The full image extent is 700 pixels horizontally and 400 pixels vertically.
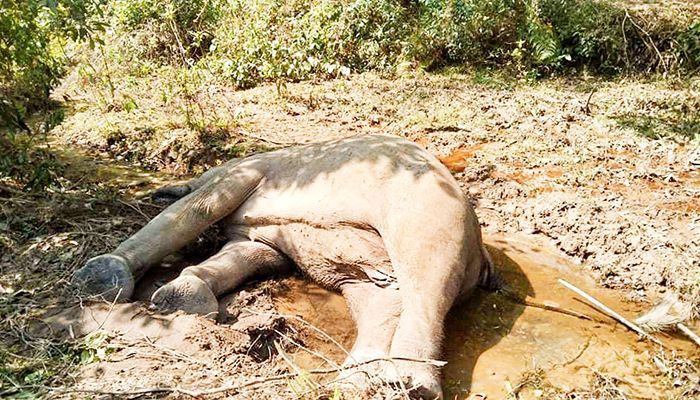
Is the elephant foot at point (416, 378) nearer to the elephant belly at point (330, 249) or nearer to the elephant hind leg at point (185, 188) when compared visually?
the elephant belly at point (330, 249)

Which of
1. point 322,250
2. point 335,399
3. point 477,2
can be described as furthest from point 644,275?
point 477,2

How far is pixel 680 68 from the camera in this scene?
27.0 feet

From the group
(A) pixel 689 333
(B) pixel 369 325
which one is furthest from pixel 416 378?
(A) pixel 689 333

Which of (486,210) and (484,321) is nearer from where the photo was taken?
(484,321)

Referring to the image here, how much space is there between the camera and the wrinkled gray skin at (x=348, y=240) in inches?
142

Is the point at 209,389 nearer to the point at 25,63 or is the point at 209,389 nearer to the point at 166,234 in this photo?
the point at 166,234

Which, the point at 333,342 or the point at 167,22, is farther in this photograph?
the point at 167,22

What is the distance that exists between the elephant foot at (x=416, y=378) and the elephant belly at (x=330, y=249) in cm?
76

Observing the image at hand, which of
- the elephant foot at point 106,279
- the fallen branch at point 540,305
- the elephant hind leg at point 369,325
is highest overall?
the elephant foot at point 106,279

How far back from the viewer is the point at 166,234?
427 cm

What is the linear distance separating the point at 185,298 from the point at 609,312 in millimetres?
2458

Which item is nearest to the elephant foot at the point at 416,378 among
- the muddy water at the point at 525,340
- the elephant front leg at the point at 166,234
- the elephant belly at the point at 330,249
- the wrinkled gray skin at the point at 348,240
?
the wrinkled gray skin at the point at 348,240

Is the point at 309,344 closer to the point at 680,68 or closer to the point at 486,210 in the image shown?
the point at 486,210

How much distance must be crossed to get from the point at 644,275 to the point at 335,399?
8.54 feet
